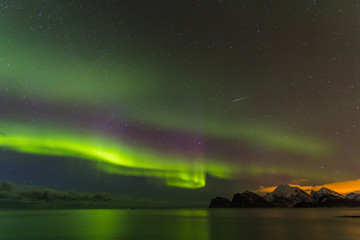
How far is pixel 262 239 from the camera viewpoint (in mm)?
46656

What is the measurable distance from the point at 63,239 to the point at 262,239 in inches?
1317

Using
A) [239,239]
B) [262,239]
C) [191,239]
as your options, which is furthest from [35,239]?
[262,239]

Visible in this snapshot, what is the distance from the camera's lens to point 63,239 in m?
49.5

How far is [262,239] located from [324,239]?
32.3 feet

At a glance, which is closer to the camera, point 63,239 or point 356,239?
point 356,239

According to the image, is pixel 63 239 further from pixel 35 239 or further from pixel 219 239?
pixel 219 239

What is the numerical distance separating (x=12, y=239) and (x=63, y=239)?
8654 millimetres

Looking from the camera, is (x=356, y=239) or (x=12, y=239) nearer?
(x=356, y=239)

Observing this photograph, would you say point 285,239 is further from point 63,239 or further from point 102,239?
point 63,239

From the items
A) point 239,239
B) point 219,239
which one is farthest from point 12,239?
point 239,239

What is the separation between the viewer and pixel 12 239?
1943 inches

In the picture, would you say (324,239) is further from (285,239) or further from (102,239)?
(102,239)

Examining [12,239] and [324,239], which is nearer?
[324,239]

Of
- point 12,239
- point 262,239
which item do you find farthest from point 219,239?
Result: point 12,239
